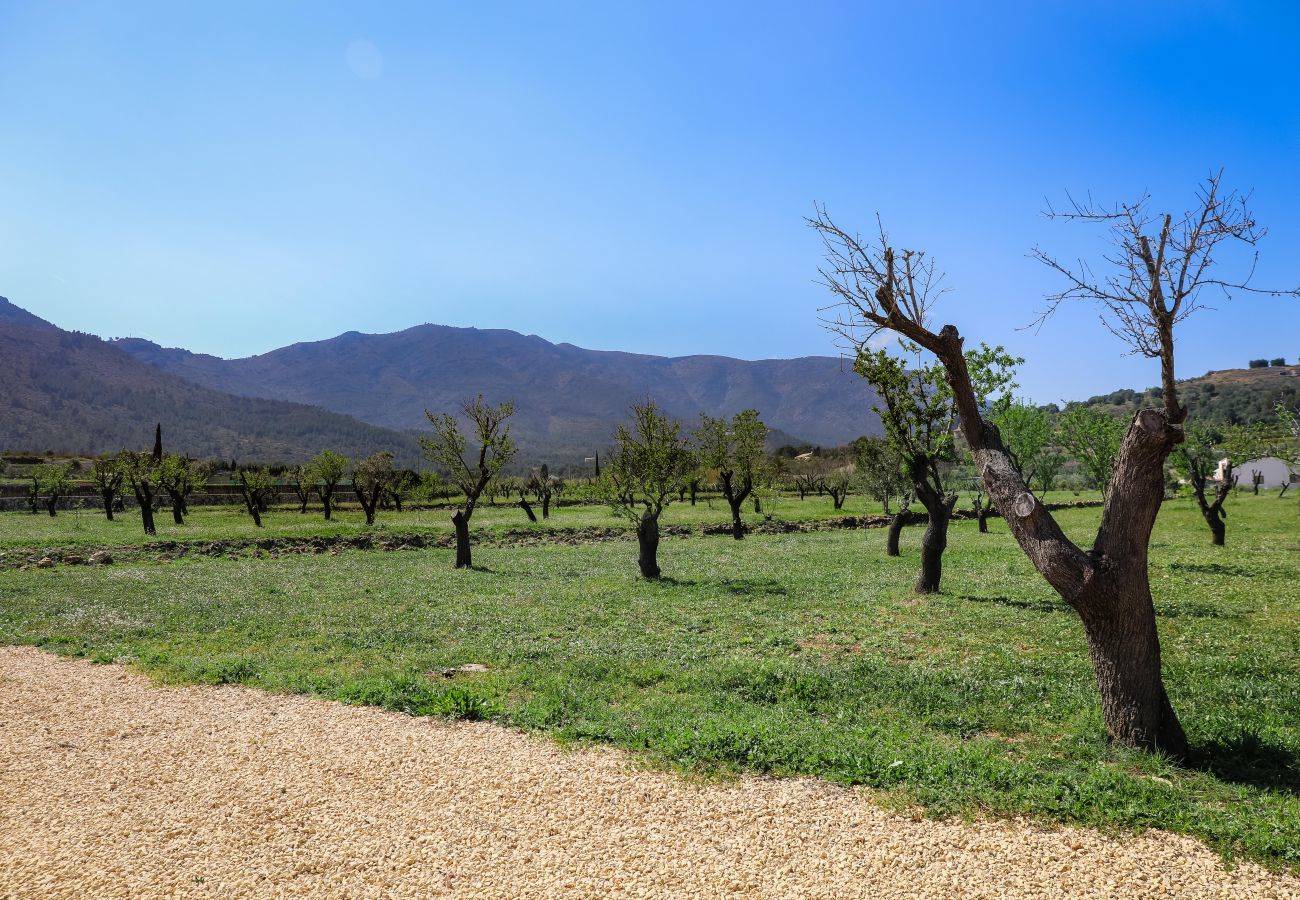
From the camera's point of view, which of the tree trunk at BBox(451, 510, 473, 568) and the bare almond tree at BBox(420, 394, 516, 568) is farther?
the bare almond tree at BBox(420, 394, 516, 568)

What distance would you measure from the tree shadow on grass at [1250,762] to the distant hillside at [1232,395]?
72748 millimetres

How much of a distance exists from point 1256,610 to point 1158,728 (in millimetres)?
10268

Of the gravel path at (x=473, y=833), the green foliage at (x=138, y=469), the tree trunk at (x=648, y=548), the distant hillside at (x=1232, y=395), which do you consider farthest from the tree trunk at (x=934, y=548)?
the distant hillside at (x=1232, y=395)

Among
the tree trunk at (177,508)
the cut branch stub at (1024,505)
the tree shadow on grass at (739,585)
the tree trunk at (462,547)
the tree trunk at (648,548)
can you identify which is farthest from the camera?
the tree trunk at (177,508)

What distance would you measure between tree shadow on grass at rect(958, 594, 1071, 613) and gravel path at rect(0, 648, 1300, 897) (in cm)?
1061

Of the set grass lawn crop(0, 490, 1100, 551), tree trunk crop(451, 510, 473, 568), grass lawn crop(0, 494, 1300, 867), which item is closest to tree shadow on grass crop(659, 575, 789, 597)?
grass lawn crop(0, 494, 1300, 867)

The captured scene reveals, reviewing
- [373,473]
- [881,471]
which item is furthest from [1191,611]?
[373,473]

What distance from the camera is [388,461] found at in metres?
69.4

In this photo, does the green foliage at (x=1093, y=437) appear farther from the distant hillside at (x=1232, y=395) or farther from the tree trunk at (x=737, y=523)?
the distant hillside at (x=1232, y=395)

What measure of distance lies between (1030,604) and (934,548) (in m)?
2.72

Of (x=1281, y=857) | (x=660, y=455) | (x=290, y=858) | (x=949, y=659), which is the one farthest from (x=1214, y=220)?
(x=660, y=455)

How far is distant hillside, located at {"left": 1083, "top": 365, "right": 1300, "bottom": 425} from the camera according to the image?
89.1 meters

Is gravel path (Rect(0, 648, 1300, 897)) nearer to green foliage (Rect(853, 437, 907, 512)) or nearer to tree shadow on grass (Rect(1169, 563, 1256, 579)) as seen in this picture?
tree shadow on grass (Rect(1169, 563, 1256, 579))

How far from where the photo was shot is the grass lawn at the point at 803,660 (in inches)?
280
